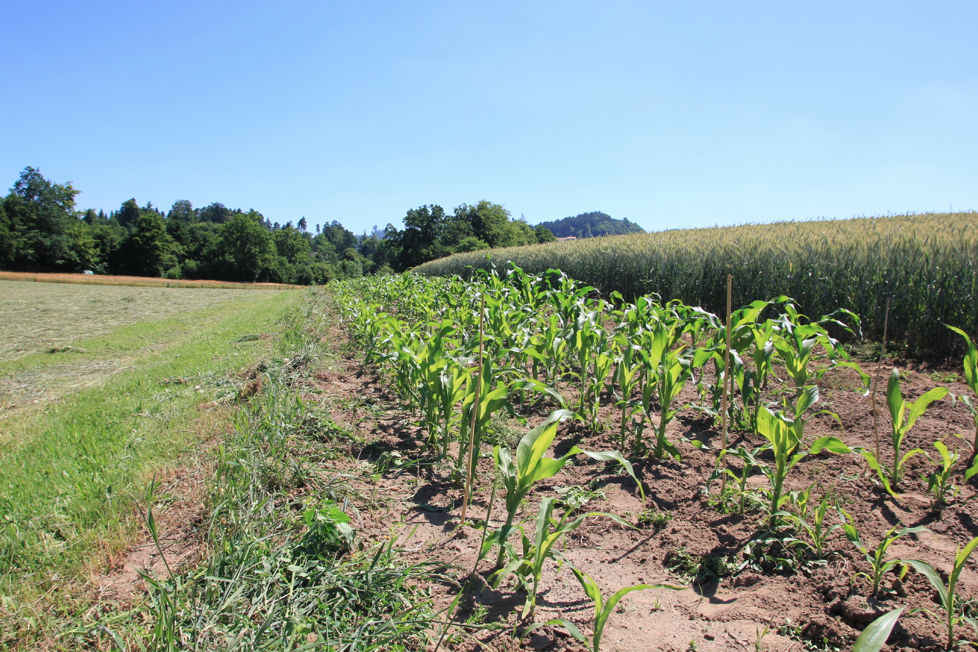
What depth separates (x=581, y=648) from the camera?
62.1 inches

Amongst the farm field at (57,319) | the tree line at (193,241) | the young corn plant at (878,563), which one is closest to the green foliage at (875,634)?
the young corn plant at (878,563)

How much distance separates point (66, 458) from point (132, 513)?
4.19 ft

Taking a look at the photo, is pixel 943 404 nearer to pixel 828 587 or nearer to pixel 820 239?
pixel 828 587

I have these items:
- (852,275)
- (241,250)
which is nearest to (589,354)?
(852,275)

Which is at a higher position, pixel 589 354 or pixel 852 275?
pixel 852 275

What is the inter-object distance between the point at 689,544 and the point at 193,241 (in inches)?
3526

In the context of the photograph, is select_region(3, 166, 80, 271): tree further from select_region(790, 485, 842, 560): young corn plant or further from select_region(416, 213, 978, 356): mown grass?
select_region(790, 485, 842, 560): young corn plant

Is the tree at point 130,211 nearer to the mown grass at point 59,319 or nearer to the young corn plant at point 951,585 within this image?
the mown grass at point 59,319

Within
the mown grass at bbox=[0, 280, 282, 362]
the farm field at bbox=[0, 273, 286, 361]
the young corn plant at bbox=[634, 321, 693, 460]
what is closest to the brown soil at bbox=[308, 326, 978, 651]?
the young corn plant at bbox=[634, 321, 693, 460]

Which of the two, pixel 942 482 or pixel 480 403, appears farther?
pixel 480 403

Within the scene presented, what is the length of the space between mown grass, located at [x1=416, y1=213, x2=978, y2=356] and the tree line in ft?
134

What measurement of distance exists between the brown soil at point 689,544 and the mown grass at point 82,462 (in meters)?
1.09

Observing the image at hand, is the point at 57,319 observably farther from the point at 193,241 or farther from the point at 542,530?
the point at 193,241

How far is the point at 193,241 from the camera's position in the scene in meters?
76.2
